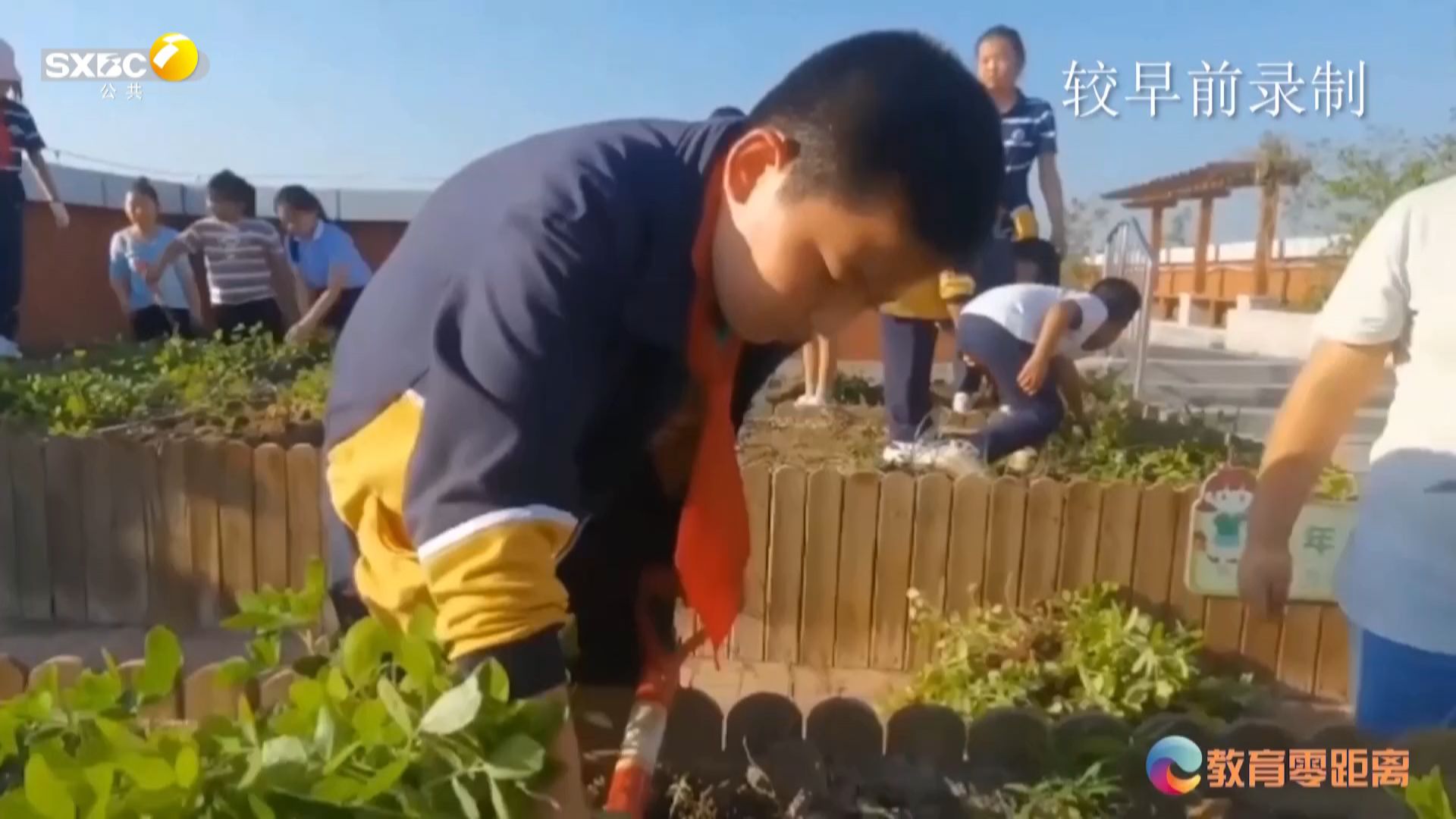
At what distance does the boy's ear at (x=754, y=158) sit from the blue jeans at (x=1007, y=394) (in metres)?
0.48

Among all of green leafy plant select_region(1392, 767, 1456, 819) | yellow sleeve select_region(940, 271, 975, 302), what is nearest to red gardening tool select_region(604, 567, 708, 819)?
yellow sleeve select_region(940, 271, 975, 302)

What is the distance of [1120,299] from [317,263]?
729 mm

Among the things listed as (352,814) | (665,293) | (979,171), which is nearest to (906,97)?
(979,171)

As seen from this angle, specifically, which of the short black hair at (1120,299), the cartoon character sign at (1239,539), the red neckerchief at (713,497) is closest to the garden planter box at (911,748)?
the cartoon character sign at (1239,539)

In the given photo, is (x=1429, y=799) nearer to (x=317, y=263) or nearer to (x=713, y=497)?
(x=713, y=497)

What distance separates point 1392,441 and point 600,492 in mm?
636

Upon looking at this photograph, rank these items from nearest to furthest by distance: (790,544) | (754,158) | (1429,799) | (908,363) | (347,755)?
(347,755) → (754,158) → (1429,799) → (908,363) → (790,544)

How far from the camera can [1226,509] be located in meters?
1.16

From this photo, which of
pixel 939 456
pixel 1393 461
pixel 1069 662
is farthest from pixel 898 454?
pixel 1393 461

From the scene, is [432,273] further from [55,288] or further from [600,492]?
[55,288]

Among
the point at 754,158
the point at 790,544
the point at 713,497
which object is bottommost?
the point at 790,544

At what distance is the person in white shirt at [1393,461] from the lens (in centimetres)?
90

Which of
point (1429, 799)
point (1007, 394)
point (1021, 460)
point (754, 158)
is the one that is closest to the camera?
point (754, 158)

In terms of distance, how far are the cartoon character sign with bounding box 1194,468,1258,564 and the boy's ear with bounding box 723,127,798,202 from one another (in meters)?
0.72
